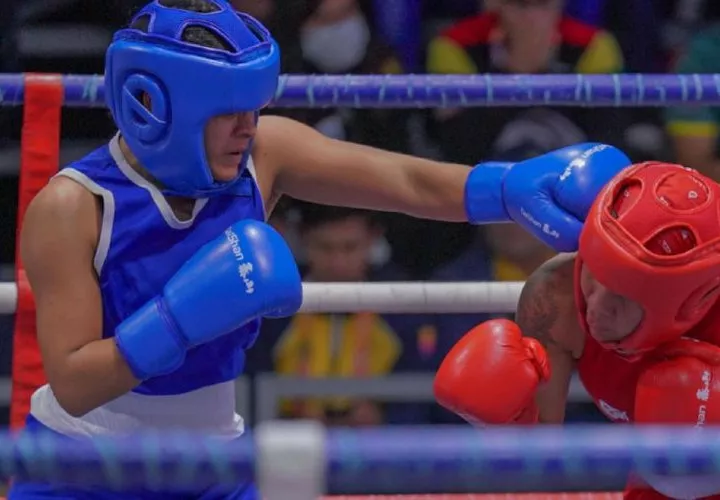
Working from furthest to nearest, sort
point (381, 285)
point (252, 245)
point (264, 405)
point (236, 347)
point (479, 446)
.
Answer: point (264, 405), point (381, 285), point (236, 347), point (252, 245), point (479, 446)

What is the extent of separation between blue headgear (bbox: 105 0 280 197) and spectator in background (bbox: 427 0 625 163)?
1.45m

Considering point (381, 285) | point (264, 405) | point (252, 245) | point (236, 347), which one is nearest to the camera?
point (252, 245)

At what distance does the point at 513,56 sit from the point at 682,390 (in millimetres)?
1569

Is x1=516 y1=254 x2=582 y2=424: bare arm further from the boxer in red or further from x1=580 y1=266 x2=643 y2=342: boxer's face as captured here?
x1=580 y1=266 x2=643 y2=342: boxer's face

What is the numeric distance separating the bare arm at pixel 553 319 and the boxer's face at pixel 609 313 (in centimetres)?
16

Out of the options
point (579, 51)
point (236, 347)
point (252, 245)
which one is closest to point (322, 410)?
point (579, 51)

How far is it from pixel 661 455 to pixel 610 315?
0.62m

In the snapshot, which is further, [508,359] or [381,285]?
[381,285]

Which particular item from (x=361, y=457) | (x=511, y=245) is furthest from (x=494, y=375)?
(x=511, y=245)

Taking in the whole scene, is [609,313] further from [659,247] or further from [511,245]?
[511,245]

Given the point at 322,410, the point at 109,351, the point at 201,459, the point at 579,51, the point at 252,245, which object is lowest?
the point at 322,410

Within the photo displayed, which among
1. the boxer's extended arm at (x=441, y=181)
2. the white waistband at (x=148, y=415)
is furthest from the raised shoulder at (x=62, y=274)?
the boxer's extended arm at (x=441, y=181)

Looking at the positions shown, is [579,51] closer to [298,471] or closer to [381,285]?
[381,285]

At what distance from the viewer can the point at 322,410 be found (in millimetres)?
2908
